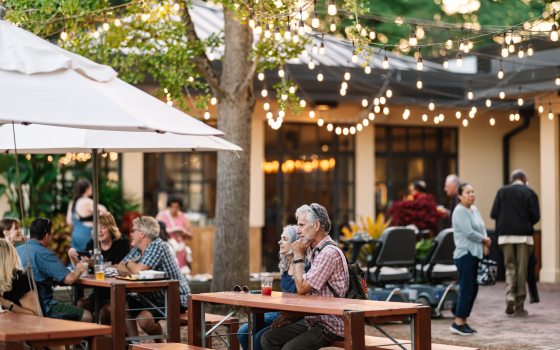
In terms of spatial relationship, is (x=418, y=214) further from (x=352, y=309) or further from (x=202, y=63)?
(x=352, y=309)

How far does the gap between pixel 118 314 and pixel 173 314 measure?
19.6 inches

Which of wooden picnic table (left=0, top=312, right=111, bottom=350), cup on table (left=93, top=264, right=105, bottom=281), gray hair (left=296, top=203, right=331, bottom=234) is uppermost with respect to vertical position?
gray hair (left=296, top=203, right=331, bottom=234)

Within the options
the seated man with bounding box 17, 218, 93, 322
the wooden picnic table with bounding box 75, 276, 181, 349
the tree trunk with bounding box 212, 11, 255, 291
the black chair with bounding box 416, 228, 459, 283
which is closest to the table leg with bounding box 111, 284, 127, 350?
the wooden picnic table with bounding box 75, 276, 181, 349

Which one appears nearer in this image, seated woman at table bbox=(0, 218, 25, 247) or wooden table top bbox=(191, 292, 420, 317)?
wooden table top bbox=(191, 292, 420, 317)

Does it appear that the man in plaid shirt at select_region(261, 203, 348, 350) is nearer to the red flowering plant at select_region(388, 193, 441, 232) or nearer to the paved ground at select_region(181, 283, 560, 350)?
the paved ground at select_region(181, 283, 560, 350)

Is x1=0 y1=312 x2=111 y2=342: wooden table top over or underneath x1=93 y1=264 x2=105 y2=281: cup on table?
underneath

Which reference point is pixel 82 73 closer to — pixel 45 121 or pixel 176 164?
pixel 45 121

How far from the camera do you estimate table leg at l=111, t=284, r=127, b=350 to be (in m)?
8.99

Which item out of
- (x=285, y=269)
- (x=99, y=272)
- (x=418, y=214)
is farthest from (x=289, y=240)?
(x=418, y=214)

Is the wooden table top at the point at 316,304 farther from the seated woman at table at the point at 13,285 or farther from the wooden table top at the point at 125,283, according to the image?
the seated woman at table at the point at 13,285

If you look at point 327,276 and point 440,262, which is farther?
point 440,262

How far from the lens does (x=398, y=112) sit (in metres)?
20.7

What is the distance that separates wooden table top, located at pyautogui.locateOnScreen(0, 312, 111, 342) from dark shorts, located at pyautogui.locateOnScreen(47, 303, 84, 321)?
262 centimetres

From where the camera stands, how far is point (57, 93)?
670 cm
